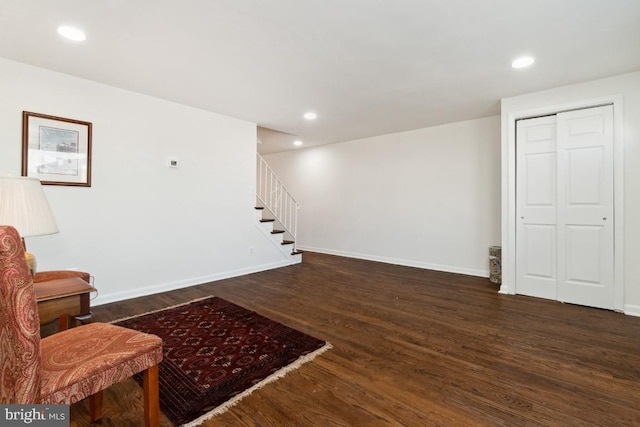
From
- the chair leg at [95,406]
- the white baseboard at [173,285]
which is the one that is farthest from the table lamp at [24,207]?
the white baseboard at [173,285]

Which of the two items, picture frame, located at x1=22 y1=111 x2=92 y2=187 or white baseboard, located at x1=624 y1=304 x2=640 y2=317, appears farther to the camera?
white baseboard, located at x1=624 y1=304 x2=640 y2=317

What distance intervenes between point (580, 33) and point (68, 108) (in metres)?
4.74

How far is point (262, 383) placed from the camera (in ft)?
6.02

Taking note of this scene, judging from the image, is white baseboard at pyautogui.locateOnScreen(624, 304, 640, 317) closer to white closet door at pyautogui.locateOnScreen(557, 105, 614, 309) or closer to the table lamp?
white closet door at pyautogui.locateOnScreen(557, 105, 614, 309)

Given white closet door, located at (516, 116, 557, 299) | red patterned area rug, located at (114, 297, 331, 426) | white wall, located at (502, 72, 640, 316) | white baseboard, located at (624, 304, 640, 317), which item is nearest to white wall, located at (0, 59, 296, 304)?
red patterned area rug, located at (114, 297, 331, 426)

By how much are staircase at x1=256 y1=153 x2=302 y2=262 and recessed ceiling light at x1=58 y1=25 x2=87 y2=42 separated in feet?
9.59

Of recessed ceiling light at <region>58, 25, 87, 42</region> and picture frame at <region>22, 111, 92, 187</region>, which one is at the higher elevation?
recessed ceiling light at <region>58, 25, 87, 42</region>

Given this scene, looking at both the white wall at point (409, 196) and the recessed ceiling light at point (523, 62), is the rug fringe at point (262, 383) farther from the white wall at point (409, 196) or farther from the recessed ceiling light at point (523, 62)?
the white wall at point (409, 196)

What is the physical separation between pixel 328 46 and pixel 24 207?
91.4 inches

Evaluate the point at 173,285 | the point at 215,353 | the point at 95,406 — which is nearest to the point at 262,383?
the point at 215,353

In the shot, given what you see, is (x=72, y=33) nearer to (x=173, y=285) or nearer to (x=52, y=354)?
(x=52, y=354)

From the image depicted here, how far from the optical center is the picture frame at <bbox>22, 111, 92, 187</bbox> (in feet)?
9.21

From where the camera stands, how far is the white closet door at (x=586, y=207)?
3.11 meters

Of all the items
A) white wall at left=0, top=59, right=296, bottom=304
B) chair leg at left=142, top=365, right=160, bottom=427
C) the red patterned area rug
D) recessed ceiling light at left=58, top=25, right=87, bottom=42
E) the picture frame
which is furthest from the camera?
white wall at left=0, top=59, right=296, bottom=304
